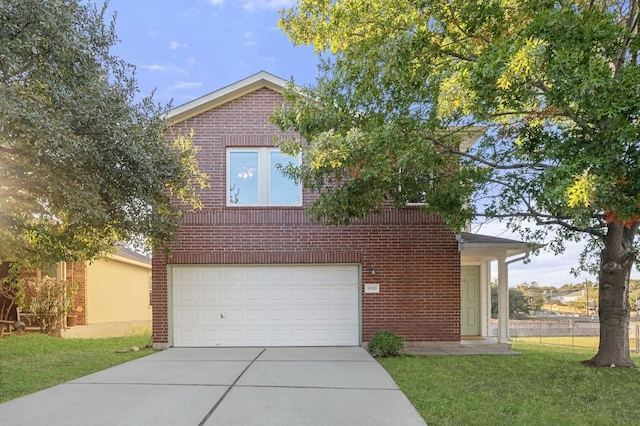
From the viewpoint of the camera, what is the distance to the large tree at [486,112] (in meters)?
5.43

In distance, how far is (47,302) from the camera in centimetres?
1283

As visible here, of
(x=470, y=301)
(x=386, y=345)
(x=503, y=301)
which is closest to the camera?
(x=386, y=345)

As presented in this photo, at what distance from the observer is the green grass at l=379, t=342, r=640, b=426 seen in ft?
16.3

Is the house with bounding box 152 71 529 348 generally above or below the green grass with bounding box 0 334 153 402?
above

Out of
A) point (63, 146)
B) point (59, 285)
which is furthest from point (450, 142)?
point (59, 285)

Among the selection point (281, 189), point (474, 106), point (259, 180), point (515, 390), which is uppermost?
point (474, 106)

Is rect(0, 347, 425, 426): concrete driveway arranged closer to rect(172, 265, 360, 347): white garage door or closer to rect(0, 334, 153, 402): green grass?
rect(0, 334, 153, 402): green grass

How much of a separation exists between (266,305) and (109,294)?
8.38 m

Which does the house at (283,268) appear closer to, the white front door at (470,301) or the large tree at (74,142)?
the large tree at (74,142)

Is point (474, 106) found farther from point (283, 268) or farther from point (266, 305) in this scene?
point (266, 305)

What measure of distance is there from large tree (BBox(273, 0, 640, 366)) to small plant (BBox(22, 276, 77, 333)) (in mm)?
9109

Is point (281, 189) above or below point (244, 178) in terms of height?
below

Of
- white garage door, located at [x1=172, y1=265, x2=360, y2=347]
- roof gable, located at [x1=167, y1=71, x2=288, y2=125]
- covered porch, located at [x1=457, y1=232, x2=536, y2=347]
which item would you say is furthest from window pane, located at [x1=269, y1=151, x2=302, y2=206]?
covered porch, located at [x1=457, y1=232, x2=536, y2=347]

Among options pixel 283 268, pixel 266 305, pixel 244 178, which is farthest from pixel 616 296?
pixel 244 178
